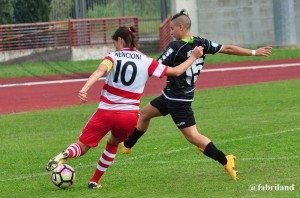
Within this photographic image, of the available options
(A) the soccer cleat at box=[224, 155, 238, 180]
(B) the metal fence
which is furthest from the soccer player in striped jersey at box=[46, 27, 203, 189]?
(B) the metal fence

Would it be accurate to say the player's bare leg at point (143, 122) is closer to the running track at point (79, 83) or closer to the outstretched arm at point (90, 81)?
the outstretched arm at point (90, 81)

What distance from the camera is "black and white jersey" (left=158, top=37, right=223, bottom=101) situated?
10891 mm

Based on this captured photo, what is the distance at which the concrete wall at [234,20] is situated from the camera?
131ft

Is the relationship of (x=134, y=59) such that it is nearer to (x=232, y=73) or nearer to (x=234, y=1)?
(x=232, y=73)

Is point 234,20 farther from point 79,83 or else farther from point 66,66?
point 79,83

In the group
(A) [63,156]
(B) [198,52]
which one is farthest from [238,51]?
(A) [63,156]

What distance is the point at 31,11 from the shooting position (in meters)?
39.3

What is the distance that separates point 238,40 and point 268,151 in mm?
27755

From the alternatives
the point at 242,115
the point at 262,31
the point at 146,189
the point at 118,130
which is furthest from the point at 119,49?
the point at 262,31

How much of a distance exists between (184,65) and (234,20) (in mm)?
30593

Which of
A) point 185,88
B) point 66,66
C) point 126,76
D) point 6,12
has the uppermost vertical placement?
point 126,76

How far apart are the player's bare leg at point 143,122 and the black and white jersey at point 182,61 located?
83 cm

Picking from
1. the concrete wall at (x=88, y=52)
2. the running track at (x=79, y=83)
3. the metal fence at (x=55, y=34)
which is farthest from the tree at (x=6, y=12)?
the running track at (x=79, y=83)

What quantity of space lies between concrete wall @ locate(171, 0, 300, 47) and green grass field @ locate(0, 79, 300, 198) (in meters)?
18.8
